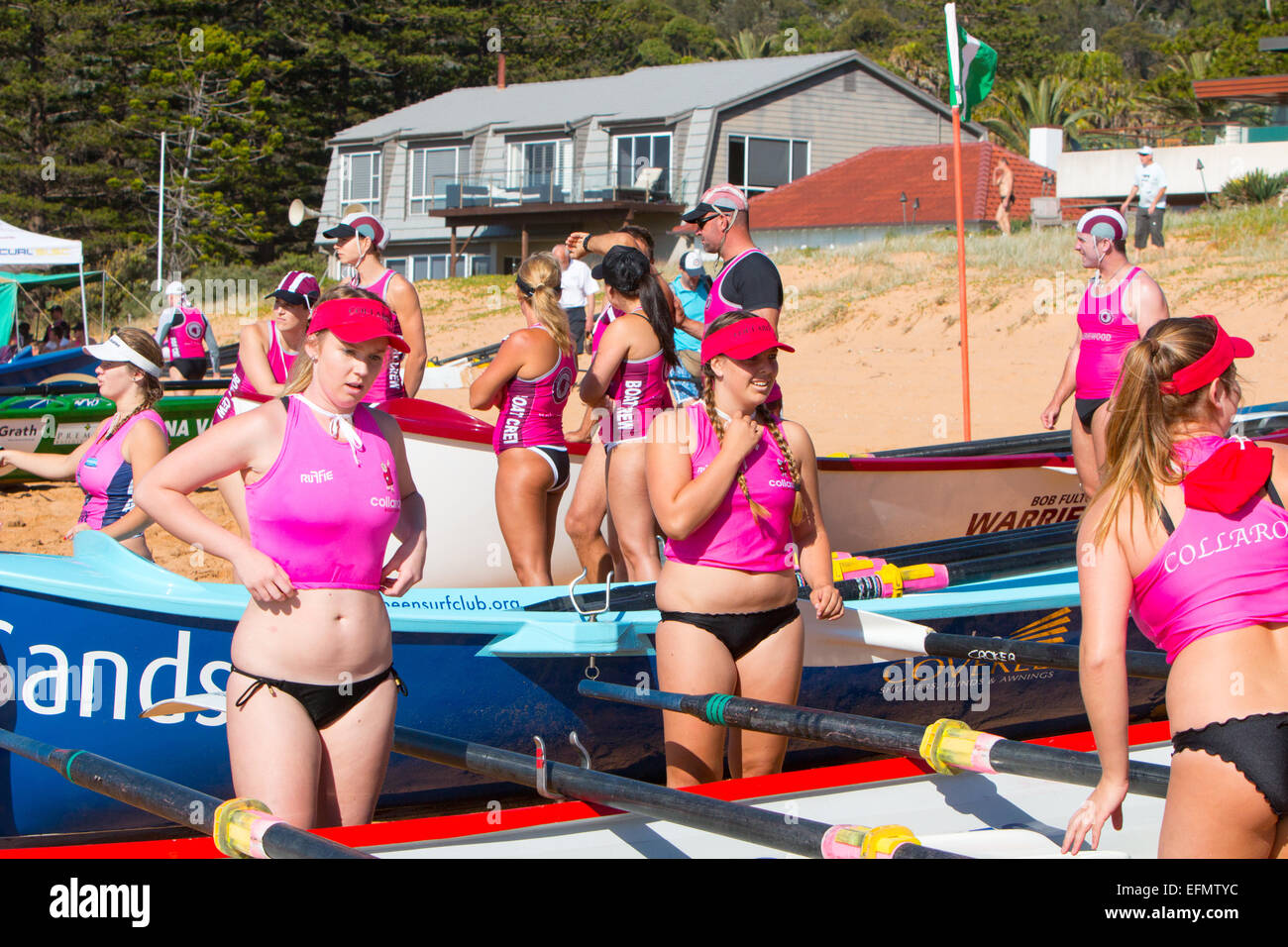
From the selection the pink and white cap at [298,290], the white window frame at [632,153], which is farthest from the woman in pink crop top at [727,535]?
the white window frame at [632,153]

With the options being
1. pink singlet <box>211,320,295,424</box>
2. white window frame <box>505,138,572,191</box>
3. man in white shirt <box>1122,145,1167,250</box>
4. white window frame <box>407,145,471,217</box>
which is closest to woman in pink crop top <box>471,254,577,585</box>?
pink singlet <box>211,320,295,424</box>

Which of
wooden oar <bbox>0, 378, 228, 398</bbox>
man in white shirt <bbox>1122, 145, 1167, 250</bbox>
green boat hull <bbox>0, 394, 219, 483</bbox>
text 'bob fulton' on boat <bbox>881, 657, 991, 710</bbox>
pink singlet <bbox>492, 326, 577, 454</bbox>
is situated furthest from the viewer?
man in white shirt <bbox>1122, 145, 1167, 250</bbox>

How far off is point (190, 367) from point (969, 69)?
9.06 metres

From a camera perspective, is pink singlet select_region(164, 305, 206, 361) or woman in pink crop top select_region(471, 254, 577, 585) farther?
pink singlet select_region(164, 305, 206, 361)

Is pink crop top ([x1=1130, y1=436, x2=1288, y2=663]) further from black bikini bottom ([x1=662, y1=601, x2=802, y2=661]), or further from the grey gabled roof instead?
the grey gabled roof

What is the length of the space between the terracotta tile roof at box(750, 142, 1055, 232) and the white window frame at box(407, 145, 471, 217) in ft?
29.7

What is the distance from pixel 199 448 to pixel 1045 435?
329 inches

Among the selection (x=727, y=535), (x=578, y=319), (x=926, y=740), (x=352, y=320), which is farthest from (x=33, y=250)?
(x=926, y=740)

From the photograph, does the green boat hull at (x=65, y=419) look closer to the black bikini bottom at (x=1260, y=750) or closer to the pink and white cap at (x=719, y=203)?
→ the pink and white cap at (x=719, y=203)

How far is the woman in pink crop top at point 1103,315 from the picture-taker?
271 inches

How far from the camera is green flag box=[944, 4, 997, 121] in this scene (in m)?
11.2

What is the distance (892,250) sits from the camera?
74.1 ft
